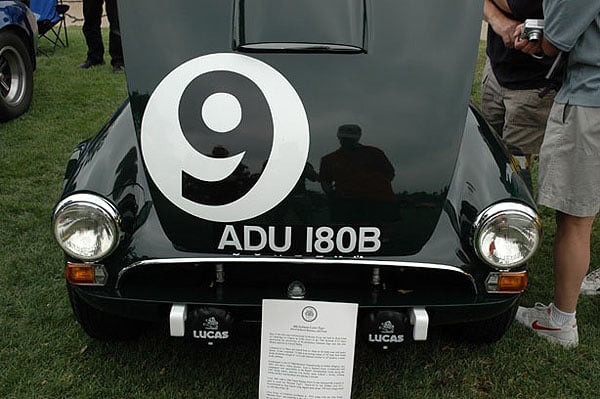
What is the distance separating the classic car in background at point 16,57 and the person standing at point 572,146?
4.81 metres

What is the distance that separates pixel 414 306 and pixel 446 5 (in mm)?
1160

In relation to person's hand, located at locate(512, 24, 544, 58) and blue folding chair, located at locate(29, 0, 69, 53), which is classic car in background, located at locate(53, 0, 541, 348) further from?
blue folding chair, located at locate(29, 0, 69, 53)

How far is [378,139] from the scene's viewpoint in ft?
6.97

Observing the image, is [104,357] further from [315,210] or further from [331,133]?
[331,133]

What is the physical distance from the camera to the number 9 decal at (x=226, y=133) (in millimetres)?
2076

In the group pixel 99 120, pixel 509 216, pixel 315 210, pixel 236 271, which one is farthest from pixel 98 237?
pixel 99 120

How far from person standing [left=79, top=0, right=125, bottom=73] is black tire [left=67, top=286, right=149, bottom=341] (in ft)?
19.1

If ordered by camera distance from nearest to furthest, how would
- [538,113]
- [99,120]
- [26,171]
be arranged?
[538,113]
[26,171]
[99,120]

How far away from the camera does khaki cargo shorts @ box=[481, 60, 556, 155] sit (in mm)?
3172

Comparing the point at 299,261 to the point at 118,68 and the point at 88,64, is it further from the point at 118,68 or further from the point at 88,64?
the point at 88,64

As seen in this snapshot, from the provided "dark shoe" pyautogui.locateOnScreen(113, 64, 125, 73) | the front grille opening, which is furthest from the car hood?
"dark shoe" pyautogui.locateOnScreen(113, 64, 125, 73)

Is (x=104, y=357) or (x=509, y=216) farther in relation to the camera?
(x=104, y=357)

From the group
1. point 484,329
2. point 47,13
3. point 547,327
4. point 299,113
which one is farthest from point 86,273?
point 47,13

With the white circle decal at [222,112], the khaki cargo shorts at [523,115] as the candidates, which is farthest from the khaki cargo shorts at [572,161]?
the white circle decal at [222,112]
